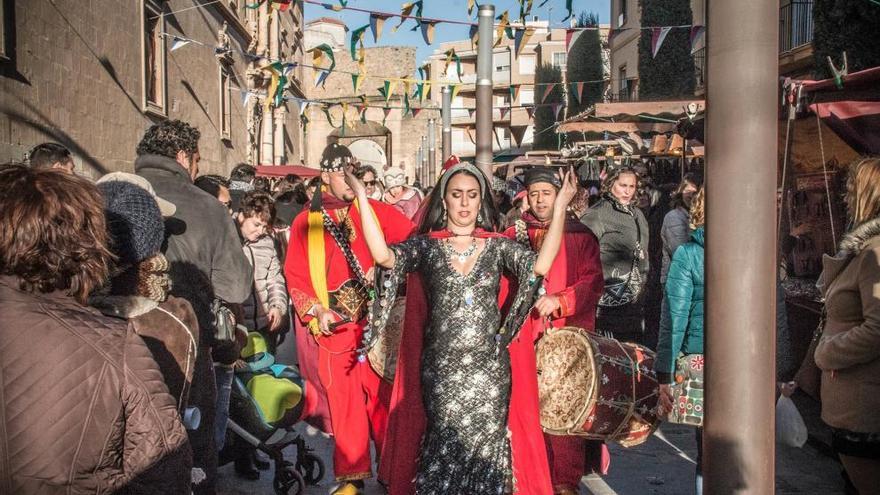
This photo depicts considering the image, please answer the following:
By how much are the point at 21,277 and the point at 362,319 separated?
3.25m

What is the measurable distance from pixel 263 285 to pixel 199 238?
1.90 m

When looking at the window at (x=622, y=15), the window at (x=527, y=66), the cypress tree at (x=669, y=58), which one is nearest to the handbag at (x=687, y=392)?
the cypress tree at (x=669, y=58)

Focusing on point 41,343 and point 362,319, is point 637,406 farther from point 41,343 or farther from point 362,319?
point 41,343

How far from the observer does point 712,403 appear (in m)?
2.01

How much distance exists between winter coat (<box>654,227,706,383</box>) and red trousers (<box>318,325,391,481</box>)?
1635 millimetres

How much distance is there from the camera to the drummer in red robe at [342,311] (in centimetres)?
490

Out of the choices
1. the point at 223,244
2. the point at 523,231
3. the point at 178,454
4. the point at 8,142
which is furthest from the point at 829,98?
the point at 8,142

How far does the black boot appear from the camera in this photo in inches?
207

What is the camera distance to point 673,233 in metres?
7.36

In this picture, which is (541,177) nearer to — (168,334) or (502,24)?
(168,334)

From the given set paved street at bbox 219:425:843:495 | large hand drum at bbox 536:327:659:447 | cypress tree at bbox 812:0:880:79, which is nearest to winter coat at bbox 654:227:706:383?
large hand drum at bbox 536:327:659:447

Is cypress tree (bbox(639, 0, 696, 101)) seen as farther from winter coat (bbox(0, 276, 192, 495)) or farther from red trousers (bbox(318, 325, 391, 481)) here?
winter coat (bbox(0, 276, 192, 495))

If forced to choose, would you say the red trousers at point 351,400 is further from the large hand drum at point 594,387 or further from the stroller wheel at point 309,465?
the large hand drum at point 594,387

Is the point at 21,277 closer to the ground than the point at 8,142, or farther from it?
closer to the ground
